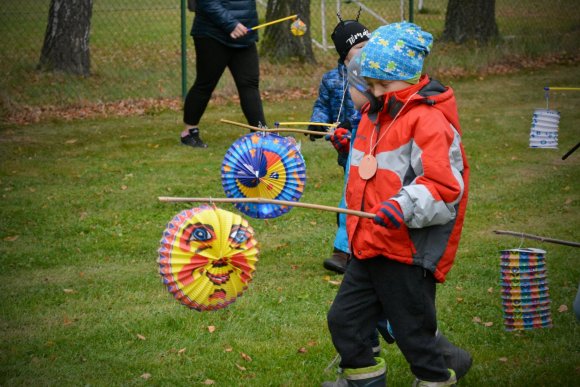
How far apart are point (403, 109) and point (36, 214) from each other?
442cm

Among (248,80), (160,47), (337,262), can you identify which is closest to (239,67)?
(248,80)

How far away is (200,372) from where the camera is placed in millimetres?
4309

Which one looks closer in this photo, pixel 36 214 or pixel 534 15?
pixel 36 214

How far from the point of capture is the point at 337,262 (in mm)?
5738

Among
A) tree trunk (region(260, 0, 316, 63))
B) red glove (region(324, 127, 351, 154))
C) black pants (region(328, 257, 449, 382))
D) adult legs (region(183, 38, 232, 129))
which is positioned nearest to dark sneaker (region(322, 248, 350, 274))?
red glove (region(324, 127, 351, 154))

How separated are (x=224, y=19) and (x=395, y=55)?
16.8 feet

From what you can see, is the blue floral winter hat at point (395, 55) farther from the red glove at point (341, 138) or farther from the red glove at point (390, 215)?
the red glove at point (341, 138)

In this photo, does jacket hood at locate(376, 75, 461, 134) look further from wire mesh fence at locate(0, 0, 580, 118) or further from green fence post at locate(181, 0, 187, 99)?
wire mesh fence at locate(0, 0, 580, 118)

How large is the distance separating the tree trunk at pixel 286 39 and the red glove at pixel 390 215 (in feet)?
35.7

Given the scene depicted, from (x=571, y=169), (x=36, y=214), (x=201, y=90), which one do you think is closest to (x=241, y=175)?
(x=36, y=214)

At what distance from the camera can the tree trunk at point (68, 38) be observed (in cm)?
1218

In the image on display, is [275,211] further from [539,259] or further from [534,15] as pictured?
[534,15]

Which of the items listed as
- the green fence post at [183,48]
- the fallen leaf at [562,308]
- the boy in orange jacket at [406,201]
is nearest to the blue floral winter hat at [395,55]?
the boy in orange jacket at [406,201]

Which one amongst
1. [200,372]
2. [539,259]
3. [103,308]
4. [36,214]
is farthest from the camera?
[36,214]
